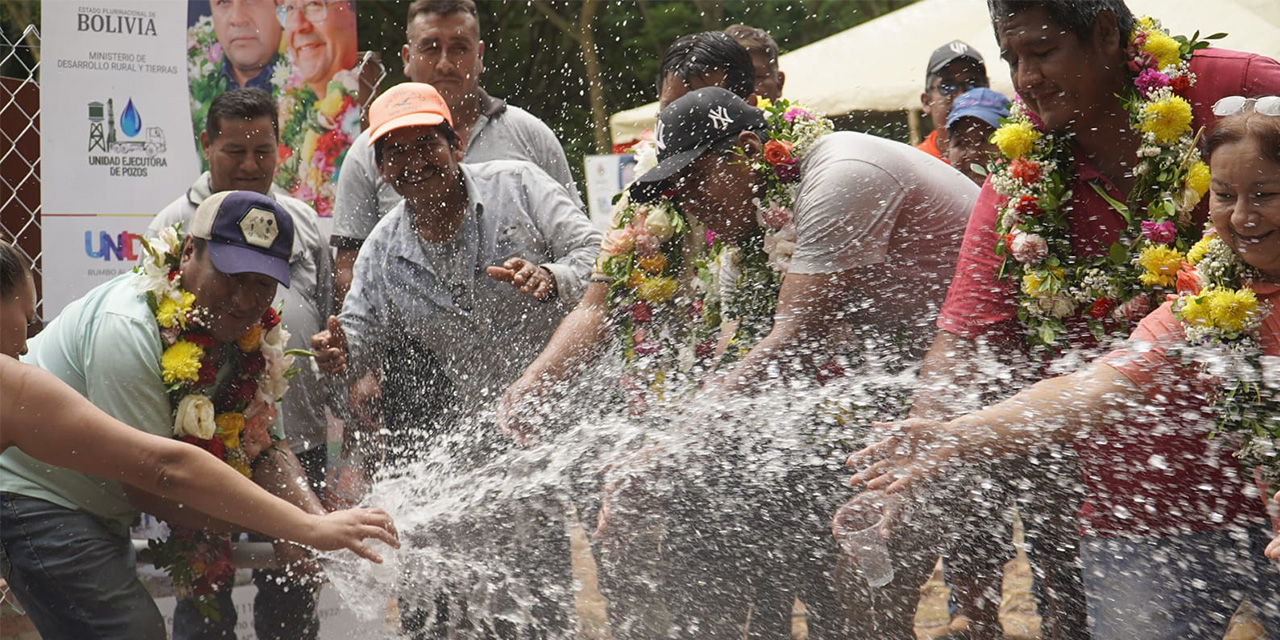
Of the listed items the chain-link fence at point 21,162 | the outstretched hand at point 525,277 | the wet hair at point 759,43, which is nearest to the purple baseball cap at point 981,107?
the wet hair at point 759,43

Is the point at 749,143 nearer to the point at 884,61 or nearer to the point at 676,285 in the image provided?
the point at 676,285

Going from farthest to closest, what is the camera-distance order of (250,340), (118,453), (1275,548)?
(250,340) < (118,453) < (1275,548)

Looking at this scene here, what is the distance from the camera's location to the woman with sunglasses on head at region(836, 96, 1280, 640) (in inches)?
111

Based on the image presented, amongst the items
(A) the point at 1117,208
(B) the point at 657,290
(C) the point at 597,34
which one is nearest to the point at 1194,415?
(A) the point at 1117,208

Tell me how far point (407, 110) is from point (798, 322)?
6.51 feet

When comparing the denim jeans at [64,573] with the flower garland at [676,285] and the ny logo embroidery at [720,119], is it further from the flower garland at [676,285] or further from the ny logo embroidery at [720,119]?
the ny logo embroidery at [720,119]

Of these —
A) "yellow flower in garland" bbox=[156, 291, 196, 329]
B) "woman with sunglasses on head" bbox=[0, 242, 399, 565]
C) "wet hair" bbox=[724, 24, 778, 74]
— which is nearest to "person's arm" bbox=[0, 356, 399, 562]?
"woman with sunglasses on head" bbox=[0, 242, 399, 565]

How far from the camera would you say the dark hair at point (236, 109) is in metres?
5.54

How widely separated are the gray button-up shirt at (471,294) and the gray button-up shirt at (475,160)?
0.47m

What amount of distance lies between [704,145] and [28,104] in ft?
13.1

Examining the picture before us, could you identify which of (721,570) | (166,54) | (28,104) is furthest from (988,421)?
(28,104)

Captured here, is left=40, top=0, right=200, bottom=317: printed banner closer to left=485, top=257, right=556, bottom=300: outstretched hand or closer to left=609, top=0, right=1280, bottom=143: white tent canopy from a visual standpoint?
left=485, top=257, right=556, bottom=300: outstretched hand

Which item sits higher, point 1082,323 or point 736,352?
point 1082,323

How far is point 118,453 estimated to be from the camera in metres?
3.37
